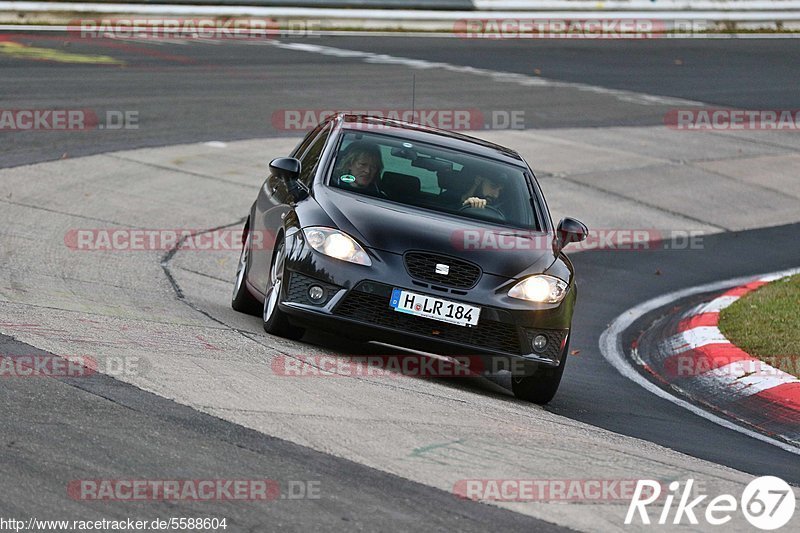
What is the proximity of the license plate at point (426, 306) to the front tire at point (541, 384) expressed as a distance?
0.73 meters

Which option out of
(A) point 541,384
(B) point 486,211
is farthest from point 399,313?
(B) point 486,211

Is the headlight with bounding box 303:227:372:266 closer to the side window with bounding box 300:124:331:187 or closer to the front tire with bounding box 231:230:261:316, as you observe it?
the side window with bounding box 300:124:331:187

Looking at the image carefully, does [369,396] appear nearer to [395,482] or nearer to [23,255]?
[395,482]

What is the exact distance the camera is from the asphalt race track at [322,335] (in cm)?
568

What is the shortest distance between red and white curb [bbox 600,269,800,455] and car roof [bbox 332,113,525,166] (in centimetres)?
187

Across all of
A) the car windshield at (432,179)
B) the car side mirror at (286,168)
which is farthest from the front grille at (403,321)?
the car side mirror at (286,168)

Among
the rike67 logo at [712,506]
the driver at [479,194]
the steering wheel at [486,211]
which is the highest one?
the driver at [479,194]

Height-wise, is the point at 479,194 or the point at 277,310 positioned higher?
the point at 479,194

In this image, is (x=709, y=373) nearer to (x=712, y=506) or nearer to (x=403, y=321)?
(x=403, y=321)

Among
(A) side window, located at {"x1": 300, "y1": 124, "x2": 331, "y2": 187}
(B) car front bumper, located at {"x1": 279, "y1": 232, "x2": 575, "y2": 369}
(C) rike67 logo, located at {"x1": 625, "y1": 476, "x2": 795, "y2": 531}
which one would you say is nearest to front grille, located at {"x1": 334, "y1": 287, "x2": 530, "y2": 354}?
(B) car front bumper, located at {"x1": 279, "y1": 232, "x2": 575, "y2": 369}

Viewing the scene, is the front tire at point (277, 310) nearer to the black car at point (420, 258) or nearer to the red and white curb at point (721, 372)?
the black car at point (420, 258)

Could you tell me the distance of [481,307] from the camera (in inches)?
318

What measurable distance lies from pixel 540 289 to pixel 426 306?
0.75 metres

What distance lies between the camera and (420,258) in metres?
8.12
